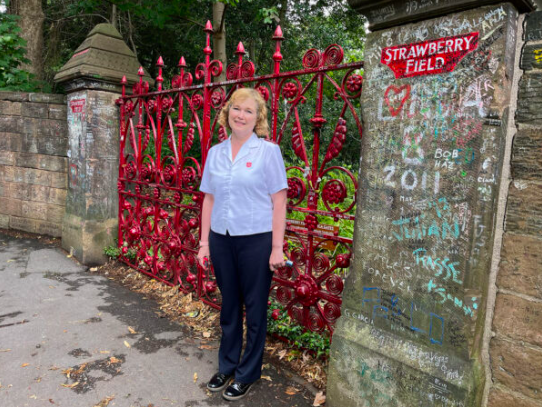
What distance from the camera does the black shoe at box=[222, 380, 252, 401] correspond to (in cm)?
266

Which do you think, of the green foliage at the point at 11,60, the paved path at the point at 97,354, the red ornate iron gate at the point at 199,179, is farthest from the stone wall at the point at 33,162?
the paved path at the point at 97,354

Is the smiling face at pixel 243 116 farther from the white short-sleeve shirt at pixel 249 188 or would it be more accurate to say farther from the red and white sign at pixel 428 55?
the red and white sign at pixel 428 55

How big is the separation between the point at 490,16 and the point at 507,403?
1.84m

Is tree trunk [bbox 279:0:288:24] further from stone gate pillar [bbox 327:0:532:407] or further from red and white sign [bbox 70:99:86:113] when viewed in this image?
stone gate pillar [bbox 327:0:532:407]

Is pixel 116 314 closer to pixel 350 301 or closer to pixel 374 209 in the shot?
pixel 350 301

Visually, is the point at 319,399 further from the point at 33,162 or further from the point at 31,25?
the point at 31,25

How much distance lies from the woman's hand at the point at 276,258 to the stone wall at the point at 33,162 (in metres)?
4.50

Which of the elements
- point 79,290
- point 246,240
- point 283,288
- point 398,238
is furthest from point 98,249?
point 398,238

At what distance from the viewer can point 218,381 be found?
9.12ft

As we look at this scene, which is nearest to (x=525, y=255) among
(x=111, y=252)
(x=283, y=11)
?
(x=111, y=252)

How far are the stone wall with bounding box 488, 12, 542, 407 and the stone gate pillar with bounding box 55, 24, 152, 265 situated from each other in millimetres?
4496

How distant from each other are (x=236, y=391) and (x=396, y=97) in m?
2.05

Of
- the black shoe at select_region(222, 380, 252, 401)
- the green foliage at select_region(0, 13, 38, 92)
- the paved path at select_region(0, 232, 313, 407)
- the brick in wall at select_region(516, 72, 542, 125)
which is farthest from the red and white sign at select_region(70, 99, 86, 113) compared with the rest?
the brick in wall at select_region(516, 72, 542, 125)

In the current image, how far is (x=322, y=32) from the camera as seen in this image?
11.1 m
